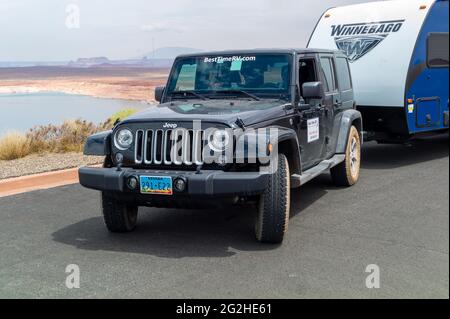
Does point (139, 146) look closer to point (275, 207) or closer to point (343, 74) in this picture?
point (275, 207)

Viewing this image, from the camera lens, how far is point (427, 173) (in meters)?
8.57

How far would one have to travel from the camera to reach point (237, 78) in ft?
21.4

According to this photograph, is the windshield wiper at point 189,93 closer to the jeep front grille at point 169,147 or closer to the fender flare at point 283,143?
the fender flare at point 283,143

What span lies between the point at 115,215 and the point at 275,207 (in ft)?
5.75

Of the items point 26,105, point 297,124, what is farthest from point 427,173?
point 26,105

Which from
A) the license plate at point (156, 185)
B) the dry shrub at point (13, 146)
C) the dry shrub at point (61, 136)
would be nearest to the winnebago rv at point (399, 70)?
the license plate at point (156, 185)

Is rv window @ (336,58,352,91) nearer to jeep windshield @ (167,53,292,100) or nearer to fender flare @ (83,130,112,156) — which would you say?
jeep windshield @ (167,53,292,100)

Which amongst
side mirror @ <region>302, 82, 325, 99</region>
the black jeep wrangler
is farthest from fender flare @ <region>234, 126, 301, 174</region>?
side mirror @ <region>302, 82, 325, 99</region>

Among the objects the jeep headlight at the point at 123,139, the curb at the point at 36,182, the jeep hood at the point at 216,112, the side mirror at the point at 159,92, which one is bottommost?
the curb at the point at 36,182

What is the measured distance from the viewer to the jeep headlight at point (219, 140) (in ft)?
16.5

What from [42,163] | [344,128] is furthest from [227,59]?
[42,163]

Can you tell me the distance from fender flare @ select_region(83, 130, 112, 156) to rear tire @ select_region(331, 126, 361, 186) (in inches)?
142

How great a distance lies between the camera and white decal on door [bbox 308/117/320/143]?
21.7 feet

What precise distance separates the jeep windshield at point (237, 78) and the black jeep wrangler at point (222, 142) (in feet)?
0.04
